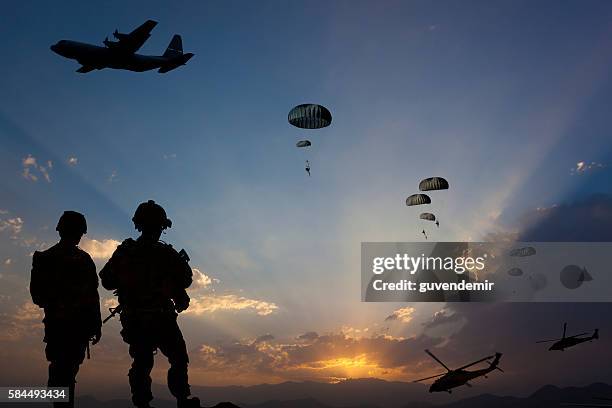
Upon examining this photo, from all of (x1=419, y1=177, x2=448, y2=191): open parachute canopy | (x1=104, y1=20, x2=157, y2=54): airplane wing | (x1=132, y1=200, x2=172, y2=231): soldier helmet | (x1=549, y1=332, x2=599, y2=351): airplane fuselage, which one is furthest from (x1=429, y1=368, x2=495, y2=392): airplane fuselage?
(x1=104, y1=20, x2=157, y2=54): airplane wing

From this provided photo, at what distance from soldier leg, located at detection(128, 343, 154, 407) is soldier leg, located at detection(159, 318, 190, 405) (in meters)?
0.25

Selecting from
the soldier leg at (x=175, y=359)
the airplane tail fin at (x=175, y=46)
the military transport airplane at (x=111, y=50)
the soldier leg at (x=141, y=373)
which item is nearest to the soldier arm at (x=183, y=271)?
the soldier leg at (x=175, y=359)

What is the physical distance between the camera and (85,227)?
872 centimetres

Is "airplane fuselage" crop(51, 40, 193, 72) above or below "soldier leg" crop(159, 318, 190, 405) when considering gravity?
above

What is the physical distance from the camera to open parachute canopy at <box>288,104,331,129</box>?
154 ft

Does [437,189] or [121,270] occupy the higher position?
[437,189]

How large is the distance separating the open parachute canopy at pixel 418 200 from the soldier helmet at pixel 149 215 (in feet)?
184

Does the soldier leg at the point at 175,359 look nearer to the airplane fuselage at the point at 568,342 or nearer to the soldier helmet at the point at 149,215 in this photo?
the soldier helmet at the point at 149,215

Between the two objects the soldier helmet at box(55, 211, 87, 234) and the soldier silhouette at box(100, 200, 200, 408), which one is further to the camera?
the soldier helmet at box(55, 211, 87, 234)

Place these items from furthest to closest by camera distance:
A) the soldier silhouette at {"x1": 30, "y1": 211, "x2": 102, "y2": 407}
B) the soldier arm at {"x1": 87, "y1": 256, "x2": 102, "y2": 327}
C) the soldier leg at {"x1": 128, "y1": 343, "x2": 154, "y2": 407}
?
the soldier arm at {"x1": 87, "y1": 256, "x2": 102, "y2": 327} < the soldier silhouette at {"x1": 30, "y1": 211, "x2": 102, "y2": 407} < the soldier leg at {"x1": 128, "y1": 343, "x2": 154, "y2": 407}

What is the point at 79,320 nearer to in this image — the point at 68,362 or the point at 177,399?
the point at 68,362

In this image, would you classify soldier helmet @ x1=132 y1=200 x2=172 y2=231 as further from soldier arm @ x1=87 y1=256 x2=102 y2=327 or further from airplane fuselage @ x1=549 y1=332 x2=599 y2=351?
airplane fuselage @ x1=549 y1=332 x2=599 y2=351

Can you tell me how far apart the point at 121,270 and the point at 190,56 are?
56260 mm

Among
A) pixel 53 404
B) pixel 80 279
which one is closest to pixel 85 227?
pixel 80 279
